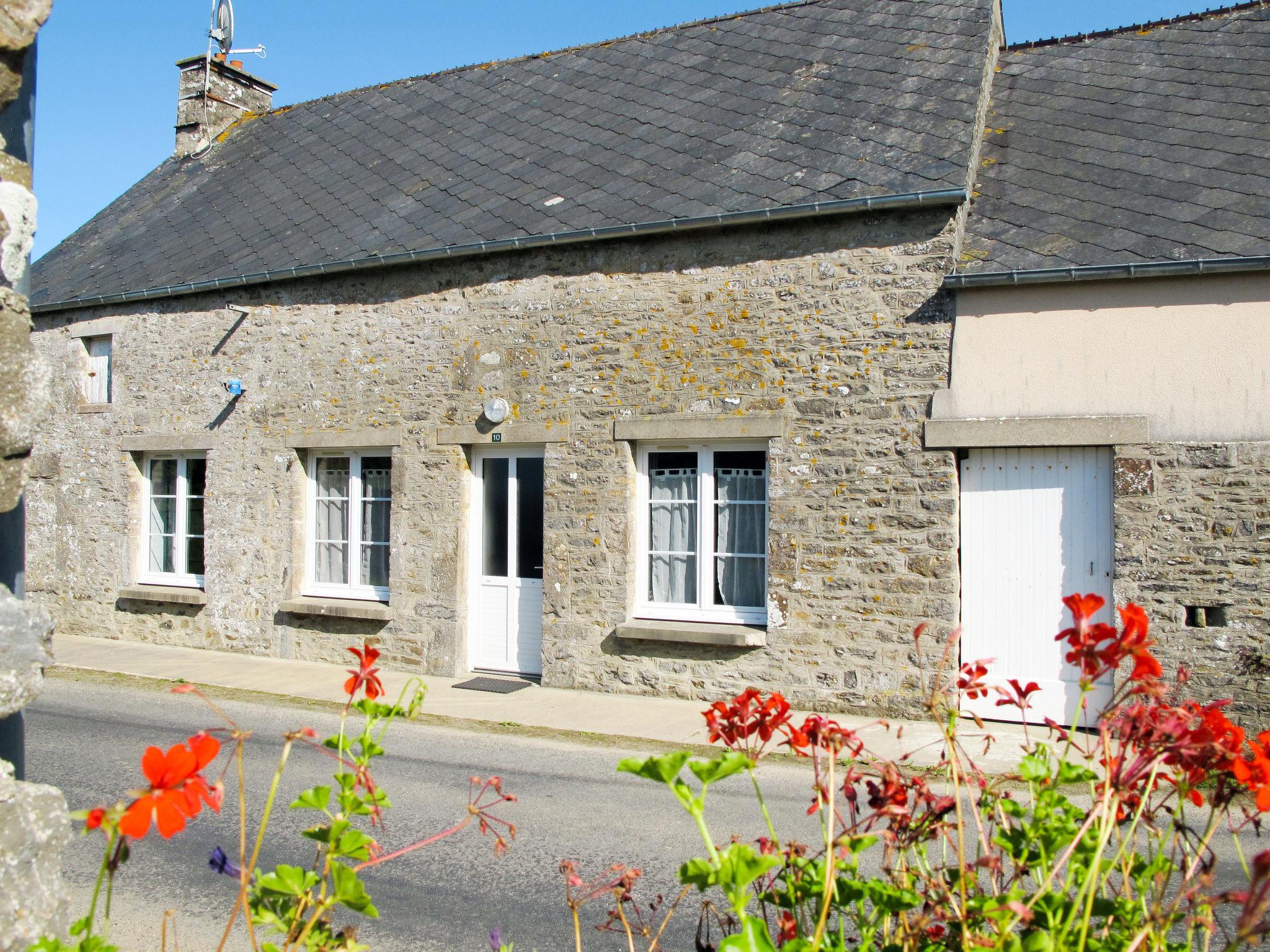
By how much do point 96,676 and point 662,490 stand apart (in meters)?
5.79

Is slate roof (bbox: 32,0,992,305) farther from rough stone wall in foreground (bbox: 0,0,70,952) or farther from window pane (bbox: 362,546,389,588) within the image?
rough stone wall in foreground (bbox: 0,0,70,952)

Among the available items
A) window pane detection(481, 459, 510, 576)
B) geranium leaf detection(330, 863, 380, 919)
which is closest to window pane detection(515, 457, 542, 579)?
window pane detection(481, 459, 510, 576)

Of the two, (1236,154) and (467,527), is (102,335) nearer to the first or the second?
(467,527)

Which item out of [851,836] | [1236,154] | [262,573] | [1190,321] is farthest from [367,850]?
[262,573]

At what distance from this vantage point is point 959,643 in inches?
326

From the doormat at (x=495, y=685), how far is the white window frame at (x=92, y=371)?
6367mm

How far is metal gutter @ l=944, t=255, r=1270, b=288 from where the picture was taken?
24.2ft

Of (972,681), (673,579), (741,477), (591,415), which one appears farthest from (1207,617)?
(972,681)

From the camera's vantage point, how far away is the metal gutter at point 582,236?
820 cm

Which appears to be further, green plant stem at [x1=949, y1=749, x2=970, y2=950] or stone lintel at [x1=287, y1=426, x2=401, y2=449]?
stone lintel at [x1=287, y1=426, x2=401, y2=449]

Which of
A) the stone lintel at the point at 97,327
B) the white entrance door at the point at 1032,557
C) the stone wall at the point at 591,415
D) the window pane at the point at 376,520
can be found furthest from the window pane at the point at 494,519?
the stone lintel at the point at 97,327

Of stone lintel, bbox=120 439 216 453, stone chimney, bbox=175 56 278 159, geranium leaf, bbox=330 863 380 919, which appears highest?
stone chimney, bbox=175 56 278 159

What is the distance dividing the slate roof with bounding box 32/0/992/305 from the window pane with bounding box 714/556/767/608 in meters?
3.08

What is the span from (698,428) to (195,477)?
672 cm
